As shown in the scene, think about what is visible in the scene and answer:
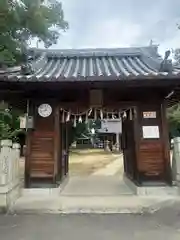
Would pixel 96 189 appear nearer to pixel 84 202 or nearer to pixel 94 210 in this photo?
pixel 84 202

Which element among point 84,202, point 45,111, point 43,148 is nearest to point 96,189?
point 84,202

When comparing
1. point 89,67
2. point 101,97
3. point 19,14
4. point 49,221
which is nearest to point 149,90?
point 101,97

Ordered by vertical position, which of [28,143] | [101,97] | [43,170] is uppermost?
[101,97]

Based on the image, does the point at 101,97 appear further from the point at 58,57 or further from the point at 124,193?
the point at 58,57

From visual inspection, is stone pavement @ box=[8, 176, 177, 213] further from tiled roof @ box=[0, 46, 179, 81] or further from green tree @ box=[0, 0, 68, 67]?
green tree @ box=[0, 0, 68, 67]

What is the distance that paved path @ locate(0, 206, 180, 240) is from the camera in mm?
4273

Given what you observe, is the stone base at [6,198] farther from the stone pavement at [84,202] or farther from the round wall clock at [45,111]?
the round wall clock at [45,111]

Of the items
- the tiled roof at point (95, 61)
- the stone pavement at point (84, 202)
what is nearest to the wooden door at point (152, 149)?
the stone pavement at point (84, 202)

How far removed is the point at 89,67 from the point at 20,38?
15.4ft

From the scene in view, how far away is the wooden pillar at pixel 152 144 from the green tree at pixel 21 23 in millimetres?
5589

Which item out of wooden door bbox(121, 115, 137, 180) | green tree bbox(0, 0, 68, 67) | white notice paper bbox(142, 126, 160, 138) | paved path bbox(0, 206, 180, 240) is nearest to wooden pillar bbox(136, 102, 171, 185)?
white notice paper bbox(142, 126, 160, 138)

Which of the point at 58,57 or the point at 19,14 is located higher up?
the point at 19,14

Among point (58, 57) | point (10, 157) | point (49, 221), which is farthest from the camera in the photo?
point (58, 57)

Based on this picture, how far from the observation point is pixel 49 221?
5.14 m
